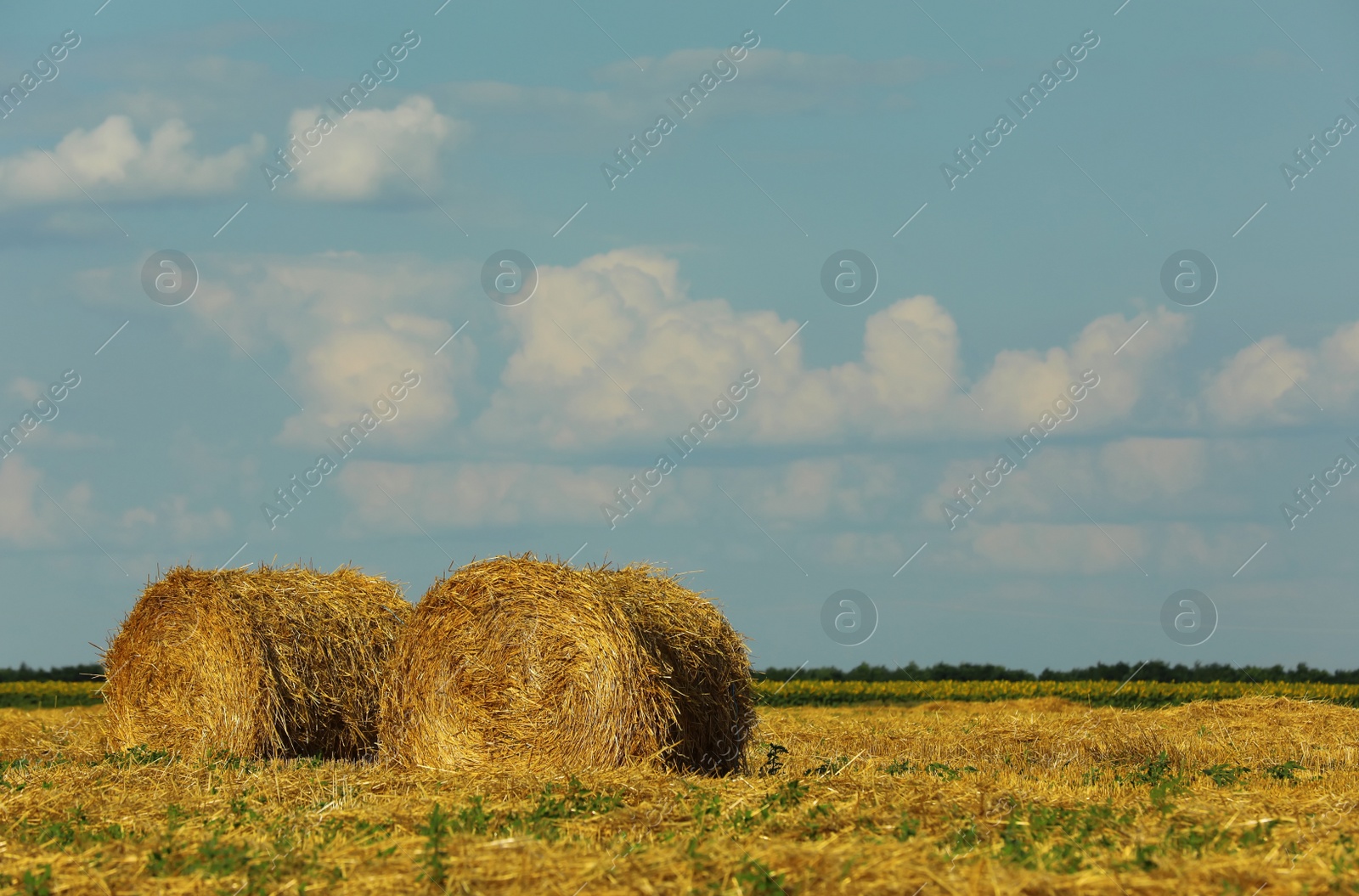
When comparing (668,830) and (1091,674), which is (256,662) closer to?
(668,830)

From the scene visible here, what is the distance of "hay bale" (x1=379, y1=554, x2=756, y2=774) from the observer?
1123 cm

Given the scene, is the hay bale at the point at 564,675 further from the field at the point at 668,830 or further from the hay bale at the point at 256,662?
the hay bale at the point at 256,662

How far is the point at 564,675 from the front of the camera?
11.6 m

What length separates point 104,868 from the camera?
7566mm

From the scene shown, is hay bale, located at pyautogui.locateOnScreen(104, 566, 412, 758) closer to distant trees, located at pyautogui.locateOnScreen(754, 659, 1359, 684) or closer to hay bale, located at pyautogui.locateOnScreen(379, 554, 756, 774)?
hay bale, located at pyautogui.locateOnScreen(379, 554, 756, 774)

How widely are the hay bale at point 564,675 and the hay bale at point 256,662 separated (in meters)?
1.25

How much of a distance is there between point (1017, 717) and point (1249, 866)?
14.1m

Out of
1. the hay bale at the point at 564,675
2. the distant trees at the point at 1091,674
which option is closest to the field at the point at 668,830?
the hay bale at the point at 564,675

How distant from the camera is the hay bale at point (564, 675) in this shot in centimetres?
1123

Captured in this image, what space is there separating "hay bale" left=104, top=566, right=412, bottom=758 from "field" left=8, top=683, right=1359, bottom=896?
2.04 feet

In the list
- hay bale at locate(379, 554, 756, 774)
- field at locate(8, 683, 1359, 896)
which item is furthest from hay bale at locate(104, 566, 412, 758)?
hay bale at locate(379, 554, 756, 774)

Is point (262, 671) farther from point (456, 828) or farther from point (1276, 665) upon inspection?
point (1276, 665)

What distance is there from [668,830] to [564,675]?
11.4ft

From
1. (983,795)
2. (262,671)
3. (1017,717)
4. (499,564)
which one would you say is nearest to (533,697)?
(499,564)
